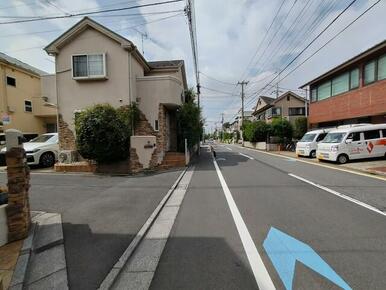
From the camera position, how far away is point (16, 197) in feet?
16.8

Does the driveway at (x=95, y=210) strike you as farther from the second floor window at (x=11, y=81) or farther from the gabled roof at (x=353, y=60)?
the gabled roof at (x=353, y=60)

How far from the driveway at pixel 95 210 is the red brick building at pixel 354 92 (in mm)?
15158

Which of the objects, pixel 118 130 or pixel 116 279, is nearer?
pixel 116 279

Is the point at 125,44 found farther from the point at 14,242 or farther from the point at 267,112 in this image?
the point at 267,112

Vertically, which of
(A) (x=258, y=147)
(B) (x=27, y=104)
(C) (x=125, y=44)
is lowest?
(A) (x=258, y=147)

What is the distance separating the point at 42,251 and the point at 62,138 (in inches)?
524

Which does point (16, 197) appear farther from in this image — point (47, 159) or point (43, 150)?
point (47, 159)

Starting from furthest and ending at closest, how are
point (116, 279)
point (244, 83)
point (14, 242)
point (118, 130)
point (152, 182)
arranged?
1. point (244, 83)
2. point (118, 130)
3. point (152, 182)
4. point (14, 242)
5. point (116, 279)

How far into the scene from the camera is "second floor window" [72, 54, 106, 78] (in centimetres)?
1653

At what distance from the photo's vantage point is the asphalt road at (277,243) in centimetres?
356

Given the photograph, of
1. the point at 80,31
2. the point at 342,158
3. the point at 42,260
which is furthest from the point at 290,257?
the point at 80,31

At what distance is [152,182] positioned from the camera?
11336 mm

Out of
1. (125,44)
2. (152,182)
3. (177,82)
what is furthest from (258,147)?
(152,182)

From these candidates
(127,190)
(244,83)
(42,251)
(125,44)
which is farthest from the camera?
(244,83)
